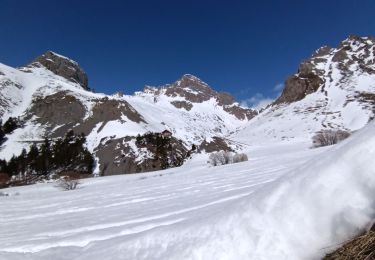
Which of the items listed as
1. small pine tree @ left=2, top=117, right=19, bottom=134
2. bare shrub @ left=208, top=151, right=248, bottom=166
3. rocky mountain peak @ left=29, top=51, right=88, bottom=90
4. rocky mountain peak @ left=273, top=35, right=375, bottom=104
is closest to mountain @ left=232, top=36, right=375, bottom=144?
rocky mountain peak @ left=273, top=35, right=375, bottom=104

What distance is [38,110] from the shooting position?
11512 cm

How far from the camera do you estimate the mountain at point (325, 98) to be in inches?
3469

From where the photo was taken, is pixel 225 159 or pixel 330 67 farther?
pixel 330 67

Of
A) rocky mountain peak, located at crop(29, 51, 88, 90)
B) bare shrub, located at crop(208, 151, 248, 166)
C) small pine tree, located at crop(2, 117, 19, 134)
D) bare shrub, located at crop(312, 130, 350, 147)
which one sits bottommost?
bare shrub, located at crop(208, 151, 248, 166)

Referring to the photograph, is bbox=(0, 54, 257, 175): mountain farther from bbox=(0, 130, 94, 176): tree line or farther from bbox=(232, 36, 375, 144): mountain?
bbox=(232, 36, 375, 144): mountain

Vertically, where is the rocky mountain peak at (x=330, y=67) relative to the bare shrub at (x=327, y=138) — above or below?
above

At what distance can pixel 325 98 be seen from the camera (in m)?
112

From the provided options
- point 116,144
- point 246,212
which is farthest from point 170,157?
point 246,212

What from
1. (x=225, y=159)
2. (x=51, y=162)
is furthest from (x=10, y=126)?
(x=225, y=159)

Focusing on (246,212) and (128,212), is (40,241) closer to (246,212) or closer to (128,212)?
(128,212)

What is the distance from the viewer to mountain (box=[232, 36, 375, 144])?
88106 millimetres

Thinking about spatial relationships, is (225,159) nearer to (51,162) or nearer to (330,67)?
(51,162)

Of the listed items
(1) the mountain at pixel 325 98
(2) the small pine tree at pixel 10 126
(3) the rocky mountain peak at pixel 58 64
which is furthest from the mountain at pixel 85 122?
(3) the rocky mountain peak at pixel 58 64

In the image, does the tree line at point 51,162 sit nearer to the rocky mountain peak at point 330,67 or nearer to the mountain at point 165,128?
the mountain at point 165,128
